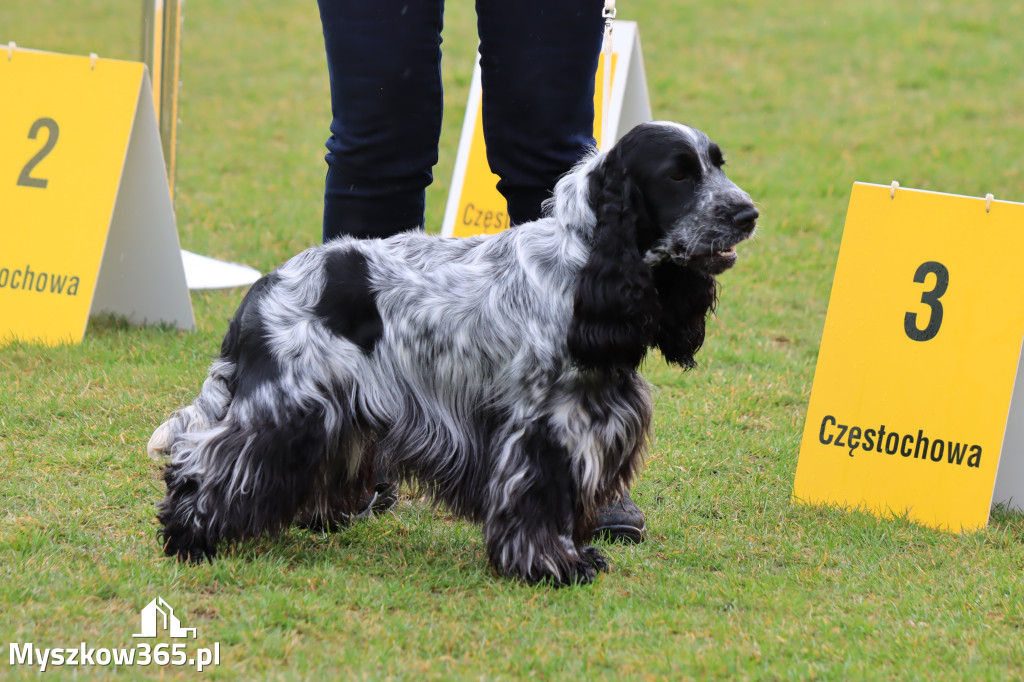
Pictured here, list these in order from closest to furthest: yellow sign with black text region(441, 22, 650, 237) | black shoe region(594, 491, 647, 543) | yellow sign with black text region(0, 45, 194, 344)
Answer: black shoe region(594, 491, 647, 543), yellow sign with black text region(0, 45, 194, 344), yellow sign with black text region(441, 22, 650, 237)

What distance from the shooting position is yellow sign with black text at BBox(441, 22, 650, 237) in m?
5.46

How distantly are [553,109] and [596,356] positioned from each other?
77 cm

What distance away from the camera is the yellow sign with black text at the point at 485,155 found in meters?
5.46

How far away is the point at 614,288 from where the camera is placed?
2.50 meters

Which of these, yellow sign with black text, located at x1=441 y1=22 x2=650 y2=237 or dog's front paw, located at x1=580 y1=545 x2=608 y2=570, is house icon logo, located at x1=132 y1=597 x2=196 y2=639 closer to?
dog's front paw, located at x1=580 y1=545 x2=608 y2=570

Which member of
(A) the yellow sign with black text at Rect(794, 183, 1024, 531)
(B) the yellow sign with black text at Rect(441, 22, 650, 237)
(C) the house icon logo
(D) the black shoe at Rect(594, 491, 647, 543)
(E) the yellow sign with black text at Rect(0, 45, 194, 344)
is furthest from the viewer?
(B) the yellow sign with black text at Rect(441, 22, 650, 237)

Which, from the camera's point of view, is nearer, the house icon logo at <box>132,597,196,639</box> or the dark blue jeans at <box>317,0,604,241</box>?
the house icon logo at <box>132,597,196,639</box>

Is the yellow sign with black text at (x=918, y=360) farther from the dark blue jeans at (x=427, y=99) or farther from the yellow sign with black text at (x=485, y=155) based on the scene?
the yellow sign with black text at (x=485, y=155)

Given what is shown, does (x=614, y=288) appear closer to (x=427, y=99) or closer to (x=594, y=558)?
(x=594, y=558)

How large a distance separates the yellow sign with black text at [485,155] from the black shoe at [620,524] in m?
2.64

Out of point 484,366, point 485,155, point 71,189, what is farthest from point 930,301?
point 71,189

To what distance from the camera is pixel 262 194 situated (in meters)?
6.95

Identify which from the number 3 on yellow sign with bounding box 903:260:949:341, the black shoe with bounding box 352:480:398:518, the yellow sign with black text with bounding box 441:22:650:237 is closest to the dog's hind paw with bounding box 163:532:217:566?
the black shoe with bounding box 352:480:398:518

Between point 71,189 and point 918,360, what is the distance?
9.93ft
